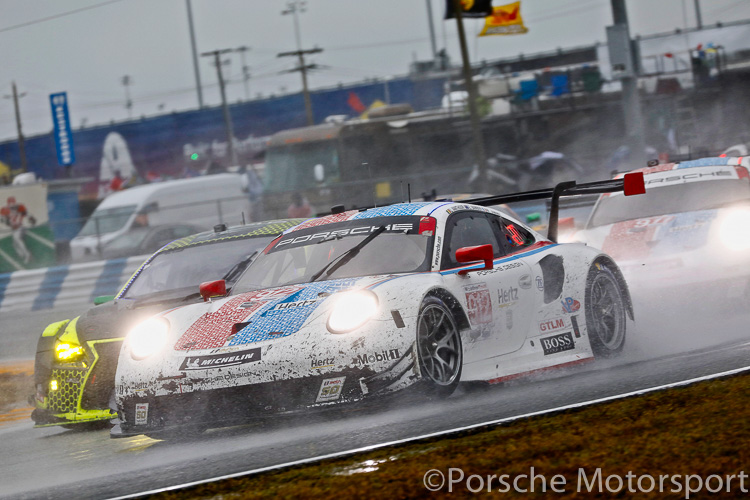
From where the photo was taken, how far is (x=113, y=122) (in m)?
53.9

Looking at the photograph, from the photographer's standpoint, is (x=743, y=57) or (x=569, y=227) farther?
(x=743, y=57)

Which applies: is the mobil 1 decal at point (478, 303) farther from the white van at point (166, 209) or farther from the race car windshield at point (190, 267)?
the white van at point (166, 209)

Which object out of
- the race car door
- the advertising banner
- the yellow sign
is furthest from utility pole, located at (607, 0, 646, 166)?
the advertising banner

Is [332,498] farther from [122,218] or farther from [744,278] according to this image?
[122,218]

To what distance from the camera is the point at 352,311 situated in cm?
529

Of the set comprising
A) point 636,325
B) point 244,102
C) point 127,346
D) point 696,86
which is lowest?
point 636,325

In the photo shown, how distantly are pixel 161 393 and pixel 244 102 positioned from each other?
158 feet

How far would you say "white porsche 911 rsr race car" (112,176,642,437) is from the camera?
5121 millimetres

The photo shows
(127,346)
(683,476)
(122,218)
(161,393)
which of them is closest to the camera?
(683,476)

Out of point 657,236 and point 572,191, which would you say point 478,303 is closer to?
point 572,191

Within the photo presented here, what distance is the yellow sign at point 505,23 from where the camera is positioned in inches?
1239

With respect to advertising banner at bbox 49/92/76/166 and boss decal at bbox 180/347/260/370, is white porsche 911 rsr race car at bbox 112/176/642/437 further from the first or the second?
advertising banner at bbox 49/92/76/166

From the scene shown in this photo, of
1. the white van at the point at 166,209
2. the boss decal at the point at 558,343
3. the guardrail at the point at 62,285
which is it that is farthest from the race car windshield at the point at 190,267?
the white van at the point at 166,209

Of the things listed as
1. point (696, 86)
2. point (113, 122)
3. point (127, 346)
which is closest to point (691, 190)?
point (127, 346)
